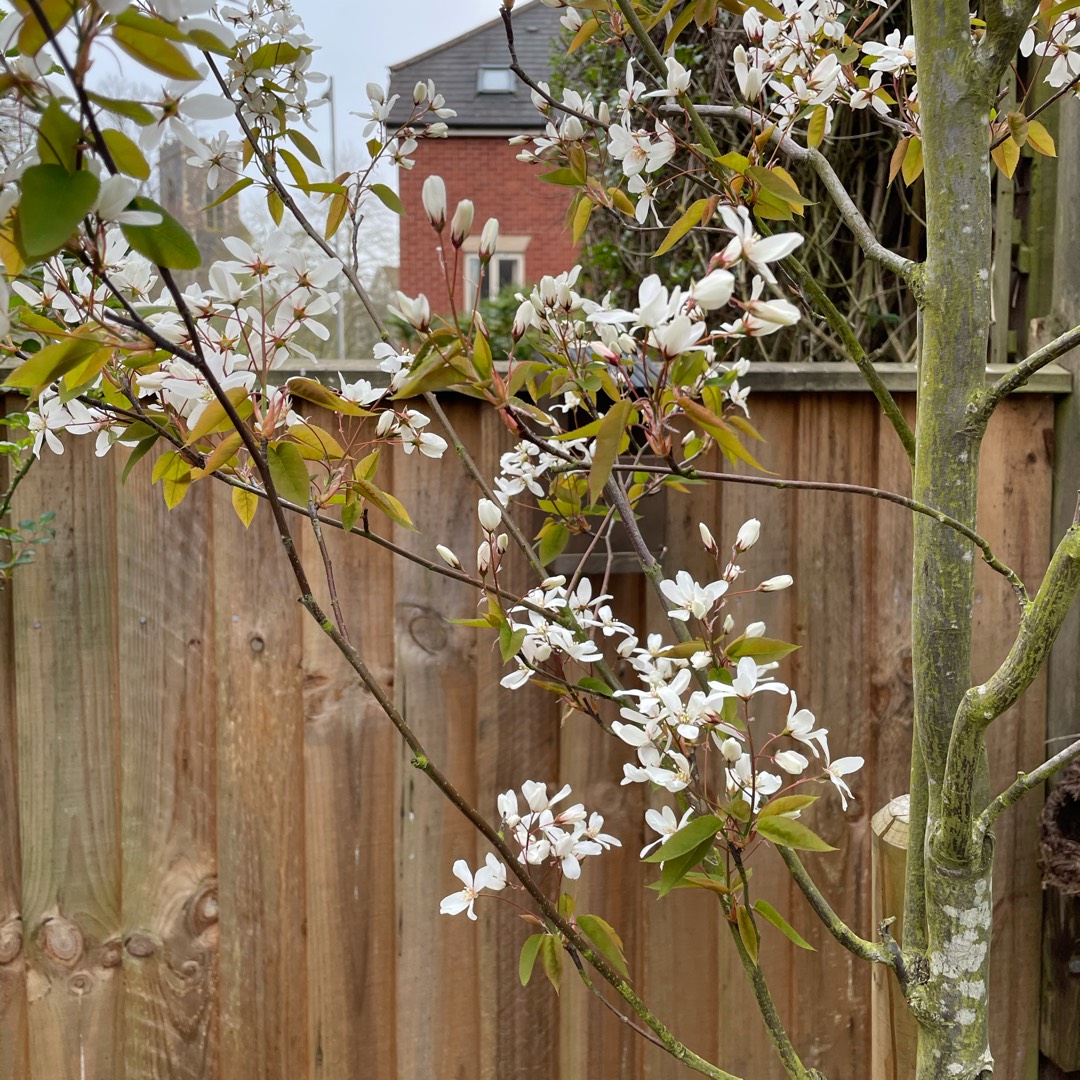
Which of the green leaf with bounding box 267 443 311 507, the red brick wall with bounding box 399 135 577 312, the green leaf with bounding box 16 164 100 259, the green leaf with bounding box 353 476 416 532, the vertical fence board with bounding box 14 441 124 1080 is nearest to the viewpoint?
the green leaf with bounding box 16 164 100 259

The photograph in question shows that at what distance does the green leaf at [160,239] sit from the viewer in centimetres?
42

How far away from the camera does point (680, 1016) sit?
1374 millimetres

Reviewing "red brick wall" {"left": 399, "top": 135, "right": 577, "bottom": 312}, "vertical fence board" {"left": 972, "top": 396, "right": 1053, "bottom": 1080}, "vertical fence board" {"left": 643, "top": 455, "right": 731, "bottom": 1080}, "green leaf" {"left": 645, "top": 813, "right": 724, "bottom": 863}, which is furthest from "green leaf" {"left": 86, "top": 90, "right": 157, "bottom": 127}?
"red brick wall" {"left": 399, "top": 135, "right": 577, "bottom": 312}

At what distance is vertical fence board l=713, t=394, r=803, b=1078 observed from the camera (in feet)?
4.38

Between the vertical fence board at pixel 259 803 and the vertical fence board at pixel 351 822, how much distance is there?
0.07 feet

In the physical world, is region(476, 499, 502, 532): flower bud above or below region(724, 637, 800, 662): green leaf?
above

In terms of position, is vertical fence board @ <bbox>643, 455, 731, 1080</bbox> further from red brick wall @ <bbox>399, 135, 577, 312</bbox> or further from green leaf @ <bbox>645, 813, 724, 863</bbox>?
red brick wall @ <bbox>399, 135, 577, 312</bbox>

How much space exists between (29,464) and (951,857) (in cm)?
→ 102

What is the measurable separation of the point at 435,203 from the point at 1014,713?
1181mm

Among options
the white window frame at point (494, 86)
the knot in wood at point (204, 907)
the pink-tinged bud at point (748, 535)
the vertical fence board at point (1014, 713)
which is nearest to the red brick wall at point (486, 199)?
the white window frame at point (494, 86)

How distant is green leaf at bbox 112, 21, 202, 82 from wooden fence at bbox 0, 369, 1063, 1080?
0.88 m

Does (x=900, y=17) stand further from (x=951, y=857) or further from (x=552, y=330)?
(x=951, y=857)

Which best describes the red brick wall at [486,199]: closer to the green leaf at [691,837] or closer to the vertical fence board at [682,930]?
the vertical fence board at [682,930]

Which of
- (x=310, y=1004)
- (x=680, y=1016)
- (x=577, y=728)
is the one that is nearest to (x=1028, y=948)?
(x=680, y=1016)
